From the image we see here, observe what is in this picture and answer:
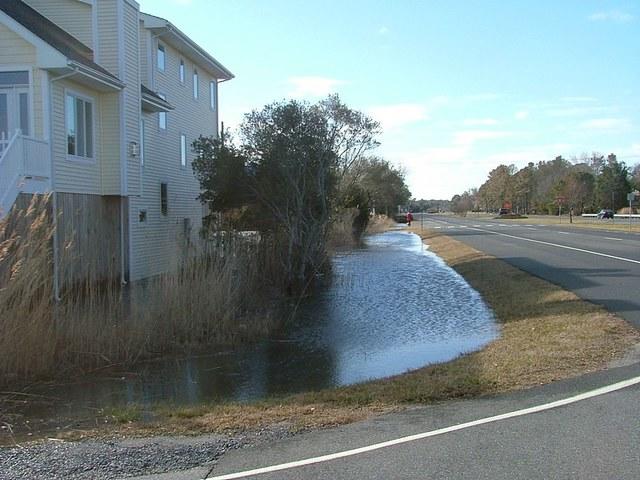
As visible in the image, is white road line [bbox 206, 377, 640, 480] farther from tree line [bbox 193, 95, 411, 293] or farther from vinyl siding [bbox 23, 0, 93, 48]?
vinyl siding [bbox 23, 0, 93, 48]

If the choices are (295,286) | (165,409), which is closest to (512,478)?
(165,409)

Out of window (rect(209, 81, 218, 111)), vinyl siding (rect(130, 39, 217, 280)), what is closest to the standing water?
vinyl siding (rect(130, 39, 217, 280))

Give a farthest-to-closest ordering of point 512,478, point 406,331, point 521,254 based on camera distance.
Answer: point 521,254 → point 406,331 → point 512,478

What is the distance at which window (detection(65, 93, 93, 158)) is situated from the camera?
667 inches

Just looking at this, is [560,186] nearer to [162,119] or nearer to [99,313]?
[162,119]

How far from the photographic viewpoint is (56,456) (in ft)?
19.0

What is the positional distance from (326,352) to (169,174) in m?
14.4

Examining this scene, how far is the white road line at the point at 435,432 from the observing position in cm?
521

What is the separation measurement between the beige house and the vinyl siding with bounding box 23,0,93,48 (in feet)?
0.09

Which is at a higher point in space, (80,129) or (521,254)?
(80,129)

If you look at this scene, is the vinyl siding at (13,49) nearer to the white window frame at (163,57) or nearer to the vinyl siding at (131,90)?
the vinyl siding at (131,90)

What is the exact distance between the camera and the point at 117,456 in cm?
574

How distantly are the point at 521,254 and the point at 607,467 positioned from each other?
77.5ft

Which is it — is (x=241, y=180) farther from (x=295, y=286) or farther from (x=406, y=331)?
(x=406, y=331)
